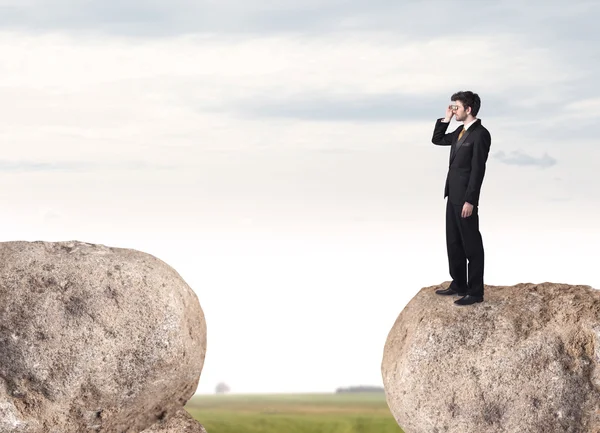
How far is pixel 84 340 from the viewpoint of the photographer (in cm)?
789

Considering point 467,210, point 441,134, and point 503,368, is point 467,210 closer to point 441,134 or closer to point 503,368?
point 441,134

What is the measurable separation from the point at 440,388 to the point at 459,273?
4.39ft

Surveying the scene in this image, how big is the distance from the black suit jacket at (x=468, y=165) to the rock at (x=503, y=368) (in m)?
1.20

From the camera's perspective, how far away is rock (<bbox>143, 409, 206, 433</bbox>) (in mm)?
8797

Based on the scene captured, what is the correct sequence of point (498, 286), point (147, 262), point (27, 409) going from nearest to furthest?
point (27, 409)
point (147, 262)
point (498, 286)

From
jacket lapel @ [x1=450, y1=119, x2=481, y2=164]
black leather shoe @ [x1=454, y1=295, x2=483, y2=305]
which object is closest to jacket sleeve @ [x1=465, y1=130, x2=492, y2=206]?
jacket lapel @ [x1=450, y1=119, x2=481, y2=164]

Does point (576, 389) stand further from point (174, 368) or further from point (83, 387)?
point (83, 387)

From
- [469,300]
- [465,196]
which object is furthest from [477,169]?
[469,300]

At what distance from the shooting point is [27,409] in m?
7.89

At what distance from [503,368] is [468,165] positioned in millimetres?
2136

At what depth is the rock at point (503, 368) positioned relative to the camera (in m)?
8.18

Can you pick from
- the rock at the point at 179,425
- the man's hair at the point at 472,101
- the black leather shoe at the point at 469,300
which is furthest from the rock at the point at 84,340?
the man's hair at the point at 472,101

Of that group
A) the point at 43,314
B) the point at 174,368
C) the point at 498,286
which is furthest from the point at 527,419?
the point at 43,314

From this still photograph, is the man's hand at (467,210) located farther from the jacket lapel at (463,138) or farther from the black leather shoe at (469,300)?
the black leather shoe at (469,300)
